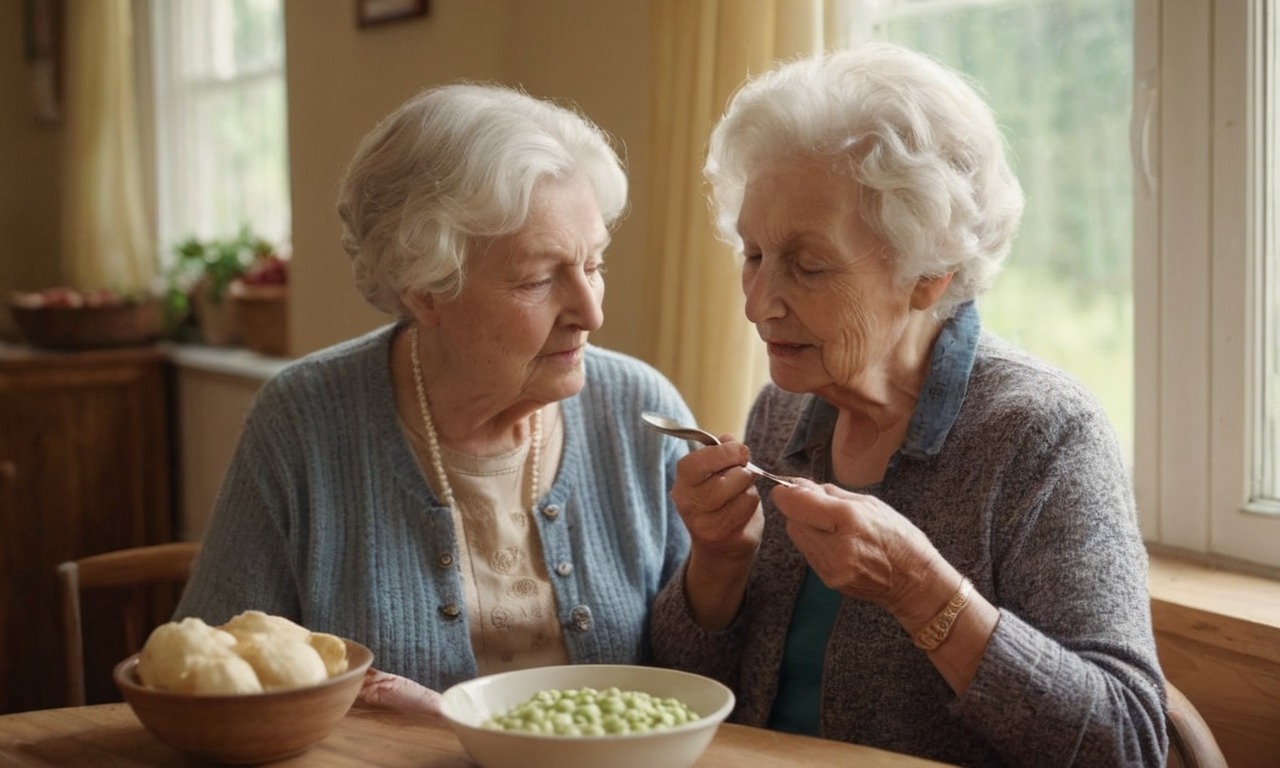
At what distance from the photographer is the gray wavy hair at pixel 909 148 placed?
1.61 metres

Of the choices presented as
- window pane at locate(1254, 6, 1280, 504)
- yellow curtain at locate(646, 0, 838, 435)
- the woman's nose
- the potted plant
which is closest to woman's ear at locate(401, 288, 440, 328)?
the woman's nose

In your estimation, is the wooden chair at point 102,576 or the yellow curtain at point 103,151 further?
the yellow curtain at point 103,151

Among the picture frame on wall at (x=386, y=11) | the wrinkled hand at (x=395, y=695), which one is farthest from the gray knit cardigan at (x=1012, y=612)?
the picture frame on wall at (x=386, y=11)

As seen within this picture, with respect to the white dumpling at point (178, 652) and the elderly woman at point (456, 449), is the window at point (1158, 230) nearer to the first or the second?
the elderly woman at point (456, 449)

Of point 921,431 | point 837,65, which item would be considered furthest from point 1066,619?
point 837,65

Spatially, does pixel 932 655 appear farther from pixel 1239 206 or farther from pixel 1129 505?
pixel 1239 206

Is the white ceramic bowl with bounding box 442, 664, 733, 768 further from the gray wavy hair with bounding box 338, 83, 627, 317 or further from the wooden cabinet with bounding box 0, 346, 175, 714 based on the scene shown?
→ the wooden cabinet with bounding box 0, 346, 175, 714

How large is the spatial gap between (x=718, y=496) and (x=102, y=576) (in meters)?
1.14

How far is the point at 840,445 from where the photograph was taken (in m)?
1.84

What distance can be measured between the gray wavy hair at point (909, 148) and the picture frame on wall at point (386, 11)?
1.64m

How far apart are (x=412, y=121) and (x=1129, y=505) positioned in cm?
103

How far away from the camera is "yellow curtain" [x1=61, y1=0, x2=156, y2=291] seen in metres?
4.77

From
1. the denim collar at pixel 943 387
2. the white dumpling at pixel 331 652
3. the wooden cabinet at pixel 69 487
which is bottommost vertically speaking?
the wooden cabinet at pixel 69 487

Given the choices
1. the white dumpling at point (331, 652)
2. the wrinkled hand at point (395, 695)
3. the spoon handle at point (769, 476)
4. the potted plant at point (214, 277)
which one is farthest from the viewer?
the potted plant at point (214, 277)
